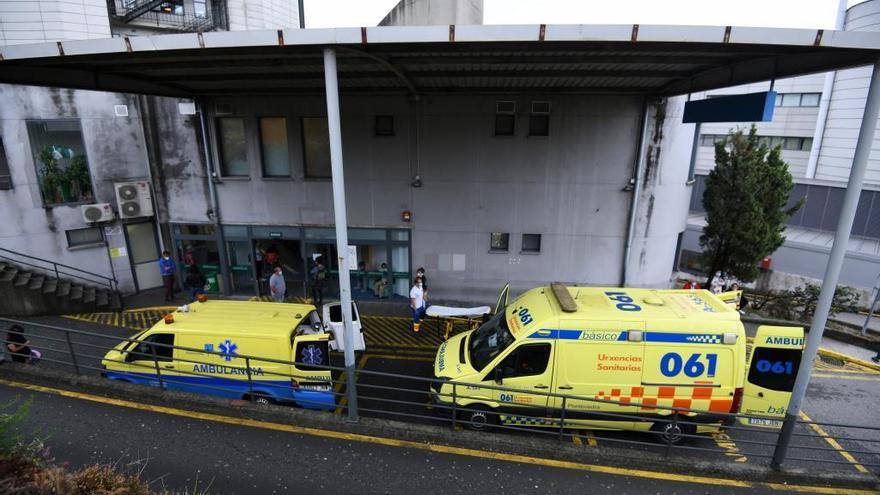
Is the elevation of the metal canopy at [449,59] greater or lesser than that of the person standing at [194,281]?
greater

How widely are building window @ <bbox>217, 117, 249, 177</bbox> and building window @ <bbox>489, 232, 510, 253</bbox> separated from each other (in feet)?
25.5

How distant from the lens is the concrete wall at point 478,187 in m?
11.8

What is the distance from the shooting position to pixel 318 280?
12766mm

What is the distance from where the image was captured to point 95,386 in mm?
6965

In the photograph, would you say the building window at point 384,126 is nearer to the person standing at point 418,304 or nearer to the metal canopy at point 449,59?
the metal canopy at point 449,59

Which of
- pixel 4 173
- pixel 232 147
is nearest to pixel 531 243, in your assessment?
pixel 232 147

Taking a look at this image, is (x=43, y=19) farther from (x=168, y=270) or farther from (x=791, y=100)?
(x=791, y=100)

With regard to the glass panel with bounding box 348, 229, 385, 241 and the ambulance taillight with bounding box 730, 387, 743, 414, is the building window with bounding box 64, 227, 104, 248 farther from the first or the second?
the ambulance taillight with bounding box 730, 387, 743, 414

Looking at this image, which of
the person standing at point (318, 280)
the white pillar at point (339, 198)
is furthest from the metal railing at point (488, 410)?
the person standing at point (318, 280)

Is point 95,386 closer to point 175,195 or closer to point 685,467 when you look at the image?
point 175,195

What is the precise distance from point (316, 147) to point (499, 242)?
6.14m

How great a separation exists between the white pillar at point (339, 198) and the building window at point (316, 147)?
6.80 m

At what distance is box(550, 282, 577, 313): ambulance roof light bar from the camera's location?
21.9 ft

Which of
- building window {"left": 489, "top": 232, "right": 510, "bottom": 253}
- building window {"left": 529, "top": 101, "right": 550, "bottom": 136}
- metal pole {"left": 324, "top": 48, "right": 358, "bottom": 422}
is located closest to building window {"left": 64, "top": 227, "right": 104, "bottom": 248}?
metal pole {"left": 324, "top": 48, "right": 358, "bottom": 422}
